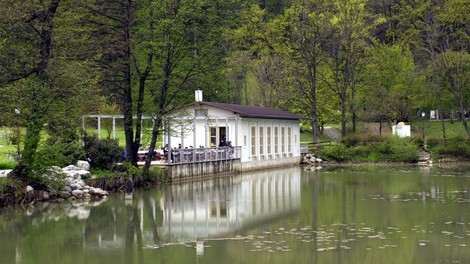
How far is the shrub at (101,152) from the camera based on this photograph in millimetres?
31016

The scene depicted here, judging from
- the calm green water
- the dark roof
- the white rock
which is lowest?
the calm green water

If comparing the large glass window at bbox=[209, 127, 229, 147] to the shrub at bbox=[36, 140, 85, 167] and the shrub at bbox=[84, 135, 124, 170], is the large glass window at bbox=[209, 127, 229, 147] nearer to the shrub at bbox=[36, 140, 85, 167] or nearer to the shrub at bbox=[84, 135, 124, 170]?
the shrub at bbox=[84, 135, 124, 170]

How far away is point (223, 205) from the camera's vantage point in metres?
25.7

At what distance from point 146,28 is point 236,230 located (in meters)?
15.3

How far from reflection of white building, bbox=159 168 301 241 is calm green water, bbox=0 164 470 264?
0.03m

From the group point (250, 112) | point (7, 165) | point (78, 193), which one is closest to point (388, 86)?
point (250, 112)

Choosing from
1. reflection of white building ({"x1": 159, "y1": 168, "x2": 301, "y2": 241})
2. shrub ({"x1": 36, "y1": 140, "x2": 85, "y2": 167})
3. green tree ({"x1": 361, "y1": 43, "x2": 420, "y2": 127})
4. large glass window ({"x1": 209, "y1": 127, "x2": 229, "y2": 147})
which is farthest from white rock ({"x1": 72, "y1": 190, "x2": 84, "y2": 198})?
green tree ({"x1": 361, "y1": 43, "x2": 420, "y2": 127})

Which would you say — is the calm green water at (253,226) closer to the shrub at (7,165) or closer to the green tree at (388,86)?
the shrub at (7,165)

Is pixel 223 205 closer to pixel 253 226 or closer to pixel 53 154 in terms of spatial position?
pixel 253 226

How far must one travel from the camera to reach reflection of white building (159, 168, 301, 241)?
2056cm

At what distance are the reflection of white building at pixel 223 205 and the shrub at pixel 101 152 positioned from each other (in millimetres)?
2829

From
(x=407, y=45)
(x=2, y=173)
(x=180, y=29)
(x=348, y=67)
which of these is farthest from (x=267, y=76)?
(x=2, y=173)

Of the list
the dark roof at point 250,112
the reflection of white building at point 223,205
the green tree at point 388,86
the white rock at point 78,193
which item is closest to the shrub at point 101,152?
the reflection of white building at point 223,205

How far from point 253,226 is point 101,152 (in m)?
12.3
